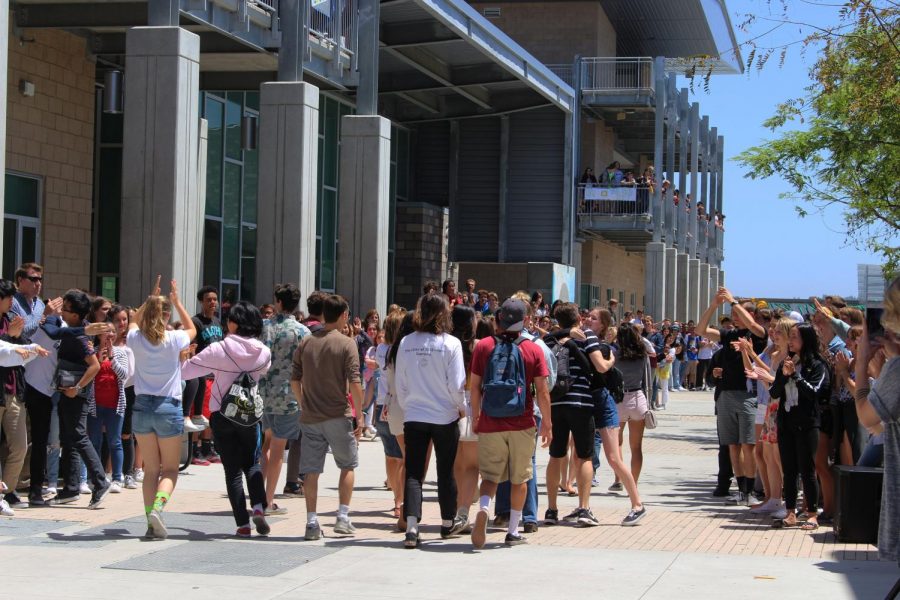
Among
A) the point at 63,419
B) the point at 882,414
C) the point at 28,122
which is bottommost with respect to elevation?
the point at 63,419

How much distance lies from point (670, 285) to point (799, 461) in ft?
113

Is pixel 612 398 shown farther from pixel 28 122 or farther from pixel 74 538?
pixel 28 122

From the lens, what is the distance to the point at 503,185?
3822 centimetres

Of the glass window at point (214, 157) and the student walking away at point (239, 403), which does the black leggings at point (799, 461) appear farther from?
the glass window at point (214, 157)

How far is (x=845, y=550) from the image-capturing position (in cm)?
987

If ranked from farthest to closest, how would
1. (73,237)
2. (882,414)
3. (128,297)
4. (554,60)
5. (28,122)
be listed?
(554,60) → (73,237) → (28,122) → (128,297) → (882,414)

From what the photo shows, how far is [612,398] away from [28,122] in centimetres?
1254

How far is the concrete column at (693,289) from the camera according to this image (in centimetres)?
5256

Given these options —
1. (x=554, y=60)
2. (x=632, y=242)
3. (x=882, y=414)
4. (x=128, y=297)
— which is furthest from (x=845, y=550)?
(x=632, y=242)

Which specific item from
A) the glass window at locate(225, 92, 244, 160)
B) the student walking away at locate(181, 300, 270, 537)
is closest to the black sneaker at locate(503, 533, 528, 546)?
the student walking away at locate(181, 300, 270, 537)

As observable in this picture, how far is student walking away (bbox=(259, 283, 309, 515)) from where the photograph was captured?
11227mm

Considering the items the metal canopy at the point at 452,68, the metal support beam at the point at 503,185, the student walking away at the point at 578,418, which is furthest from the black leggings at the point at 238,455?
the metal support beam at the point at 503,185

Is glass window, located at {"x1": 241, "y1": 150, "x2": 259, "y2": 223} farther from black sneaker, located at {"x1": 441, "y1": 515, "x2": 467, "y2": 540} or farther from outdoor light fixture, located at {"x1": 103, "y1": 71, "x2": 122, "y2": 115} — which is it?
black sneaker, located at {"x1": 441, "y1": 515, "x2": 467, "y2": 540}

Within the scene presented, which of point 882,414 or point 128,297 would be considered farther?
point 128,297
